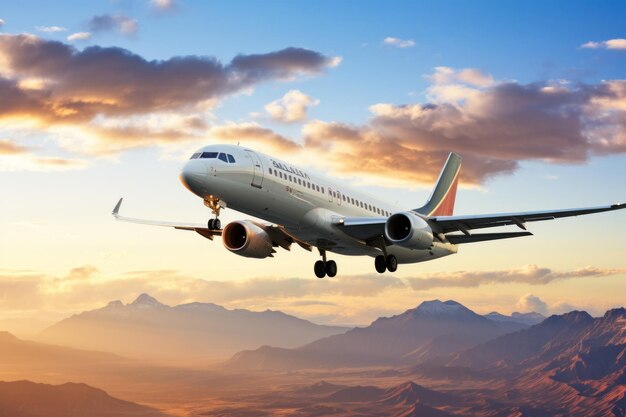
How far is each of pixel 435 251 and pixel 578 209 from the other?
44.9ft

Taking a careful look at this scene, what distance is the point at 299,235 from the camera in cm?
5156

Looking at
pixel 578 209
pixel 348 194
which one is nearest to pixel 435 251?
pixel 348 194

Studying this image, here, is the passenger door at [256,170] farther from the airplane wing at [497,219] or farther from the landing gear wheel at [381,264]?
the landing gear wheel at [381,264]

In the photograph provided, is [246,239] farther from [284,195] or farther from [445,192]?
[445,192]

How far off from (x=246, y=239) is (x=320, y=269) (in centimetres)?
599

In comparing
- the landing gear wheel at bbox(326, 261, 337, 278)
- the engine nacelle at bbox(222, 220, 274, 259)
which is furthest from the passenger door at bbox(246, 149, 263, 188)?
the landing gear wheel at bbox(326, 261, 337, 278)

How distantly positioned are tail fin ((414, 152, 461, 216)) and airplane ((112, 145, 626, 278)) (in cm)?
647

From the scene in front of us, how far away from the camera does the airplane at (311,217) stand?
44219 mm

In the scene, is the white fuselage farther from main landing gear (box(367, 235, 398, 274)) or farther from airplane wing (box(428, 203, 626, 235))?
airplane wing (box(428, 203, 626, 235))

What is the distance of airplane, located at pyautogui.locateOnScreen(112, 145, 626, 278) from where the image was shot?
44219mm

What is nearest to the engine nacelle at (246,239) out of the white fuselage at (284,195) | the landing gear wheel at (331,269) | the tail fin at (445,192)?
the white fuselage at (284,195)

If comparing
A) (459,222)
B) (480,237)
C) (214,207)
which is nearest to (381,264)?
(459,222)

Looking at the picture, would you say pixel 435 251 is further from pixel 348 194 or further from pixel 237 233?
pixel 237 233

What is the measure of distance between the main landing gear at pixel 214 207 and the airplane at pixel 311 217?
0.05 metres
